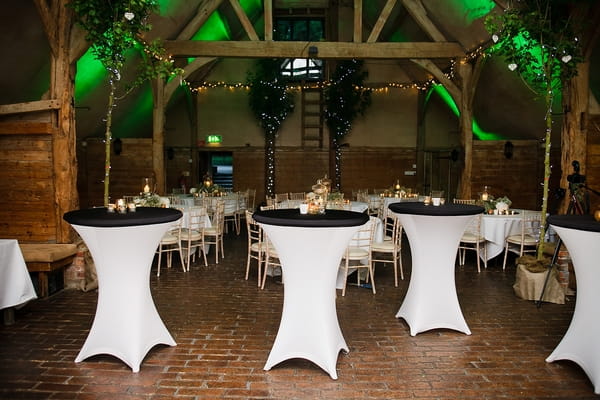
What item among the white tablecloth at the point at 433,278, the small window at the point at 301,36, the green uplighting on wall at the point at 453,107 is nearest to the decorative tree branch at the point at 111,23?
the white tablecloth at the point at 433,278

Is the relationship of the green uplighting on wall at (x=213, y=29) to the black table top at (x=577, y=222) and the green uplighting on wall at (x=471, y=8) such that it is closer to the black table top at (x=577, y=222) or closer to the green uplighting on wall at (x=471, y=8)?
the green uplighting on wall at (x=471, y=8)

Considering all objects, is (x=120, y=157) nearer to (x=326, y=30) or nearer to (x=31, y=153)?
(x=31, y=153)

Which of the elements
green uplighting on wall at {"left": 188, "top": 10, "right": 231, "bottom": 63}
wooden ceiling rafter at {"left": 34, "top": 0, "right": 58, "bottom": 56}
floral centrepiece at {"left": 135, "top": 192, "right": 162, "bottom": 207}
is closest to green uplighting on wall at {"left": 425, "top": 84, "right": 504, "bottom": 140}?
green uplighting on wall at {"left": 188, "top": 10, "right": 231, "bottom": 63}

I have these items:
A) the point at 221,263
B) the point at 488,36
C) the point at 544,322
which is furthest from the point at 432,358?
the point at 488,36

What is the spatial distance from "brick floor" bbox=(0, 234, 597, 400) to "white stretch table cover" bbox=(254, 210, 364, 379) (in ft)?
0.48

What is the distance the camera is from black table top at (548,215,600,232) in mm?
3102

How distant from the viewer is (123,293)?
3.48 meters

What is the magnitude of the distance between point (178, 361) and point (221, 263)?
11.6ft

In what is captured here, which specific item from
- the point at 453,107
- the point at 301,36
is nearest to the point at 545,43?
the point at 453,107

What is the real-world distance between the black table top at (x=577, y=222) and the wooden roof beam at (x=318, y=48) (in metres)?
6.65

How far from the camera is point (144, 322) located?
3559mm

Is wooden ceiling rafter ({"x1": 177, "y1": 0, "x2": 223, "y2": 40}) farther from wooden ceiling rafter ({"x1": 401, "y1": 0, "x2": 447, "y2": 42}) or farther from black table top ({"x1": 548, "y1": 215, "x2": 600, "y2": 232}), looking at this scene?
black table top ({"x1": 548, "y1": 215, "x2": 600, "y2": 232})

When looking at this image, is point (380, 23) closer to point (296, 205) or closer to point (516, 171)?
point (296, 205)

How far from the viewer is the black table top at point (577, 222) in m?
3.10
